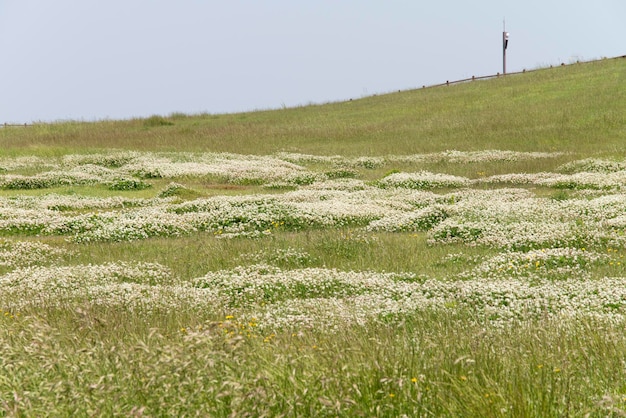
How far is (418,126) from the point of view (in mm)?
65000

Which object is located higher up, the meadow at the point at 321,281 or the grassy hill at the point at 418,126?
the grassy hill at the point at 418,126

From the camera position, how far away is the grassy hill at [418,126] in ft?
177

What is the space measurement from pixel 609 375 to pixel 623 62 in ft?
280

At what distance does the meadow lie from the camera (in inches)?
222

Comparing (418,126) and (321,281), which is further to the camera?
(418,126)

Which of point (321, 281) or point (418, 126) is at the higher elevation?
point (418, 126)

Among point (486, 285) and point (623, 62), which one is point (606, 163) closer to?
point (486, 285)

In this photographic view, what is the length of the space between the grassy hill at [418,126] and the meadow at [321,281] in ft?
2.90

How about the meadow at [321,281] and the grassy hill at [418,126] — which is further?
the grassy hill at [418,126]

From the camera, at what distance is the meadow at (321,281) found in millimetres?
5637

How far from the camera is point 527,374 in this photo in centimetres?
607

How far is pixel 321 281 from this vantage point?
1401cm

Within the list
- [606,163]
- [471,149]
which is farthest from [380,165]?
[606,163]

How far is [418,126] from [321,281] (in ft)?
173
